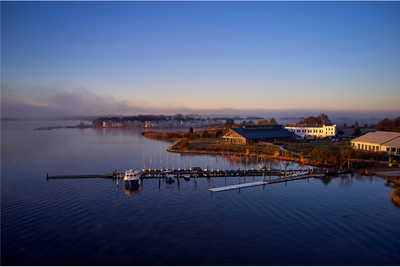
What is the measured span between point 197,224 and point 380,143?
31.3 m

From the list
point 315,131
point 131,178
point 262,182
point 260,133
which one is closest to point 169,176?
point 131,178

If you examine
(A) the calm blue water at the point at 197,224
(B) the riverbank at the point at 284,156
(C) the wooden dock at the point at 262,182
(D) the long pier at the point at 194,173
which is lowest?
(A) the calm blue water at the point at 197,224

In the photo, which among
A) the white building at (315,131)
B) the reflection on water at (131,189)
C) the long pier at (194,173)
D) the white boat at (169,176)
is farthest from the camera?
the white building at (315,131)

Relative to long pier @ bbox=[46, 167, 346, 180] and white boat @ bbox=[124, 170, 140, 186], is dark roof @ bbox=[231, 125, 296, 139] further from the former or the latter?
white boat @ bbox=[124, 170, 140, 186]

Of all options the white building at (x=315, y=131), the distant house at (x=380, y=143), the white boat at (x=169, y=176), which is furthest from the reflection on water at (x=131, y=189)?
the white building at (x=315, y=131)

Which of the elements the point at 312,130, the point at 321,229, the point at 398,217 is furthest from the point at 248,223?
the point at 312,130

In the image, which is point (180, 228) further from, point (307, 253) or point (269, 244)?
point (307, 253)

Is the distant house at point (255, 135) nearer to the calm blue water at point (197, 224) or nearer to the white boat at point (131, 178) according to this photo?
the calm blue water at point (197, 224)

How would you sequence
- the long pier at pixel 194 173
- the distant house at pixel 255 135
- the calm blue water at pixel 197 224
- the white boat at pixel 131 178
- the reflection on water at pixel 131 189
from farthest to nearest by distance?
the distant house at pixel 255 135
the long pier at pixel 194 173
the white boat at pixel 131 178
the reflection on water at pixel 131 189
the calm blue water at pixel 197 224

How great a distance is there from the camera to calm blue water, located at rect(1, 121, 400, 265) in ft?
45.1

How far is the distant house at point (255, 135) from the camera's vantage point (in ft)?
177

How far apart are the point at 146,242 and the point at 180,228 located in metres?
2.43

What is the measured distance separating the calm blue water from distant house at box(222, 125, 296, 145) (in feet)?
85.4

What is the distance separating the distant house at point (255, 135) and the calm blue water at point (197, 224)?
26.0 m
